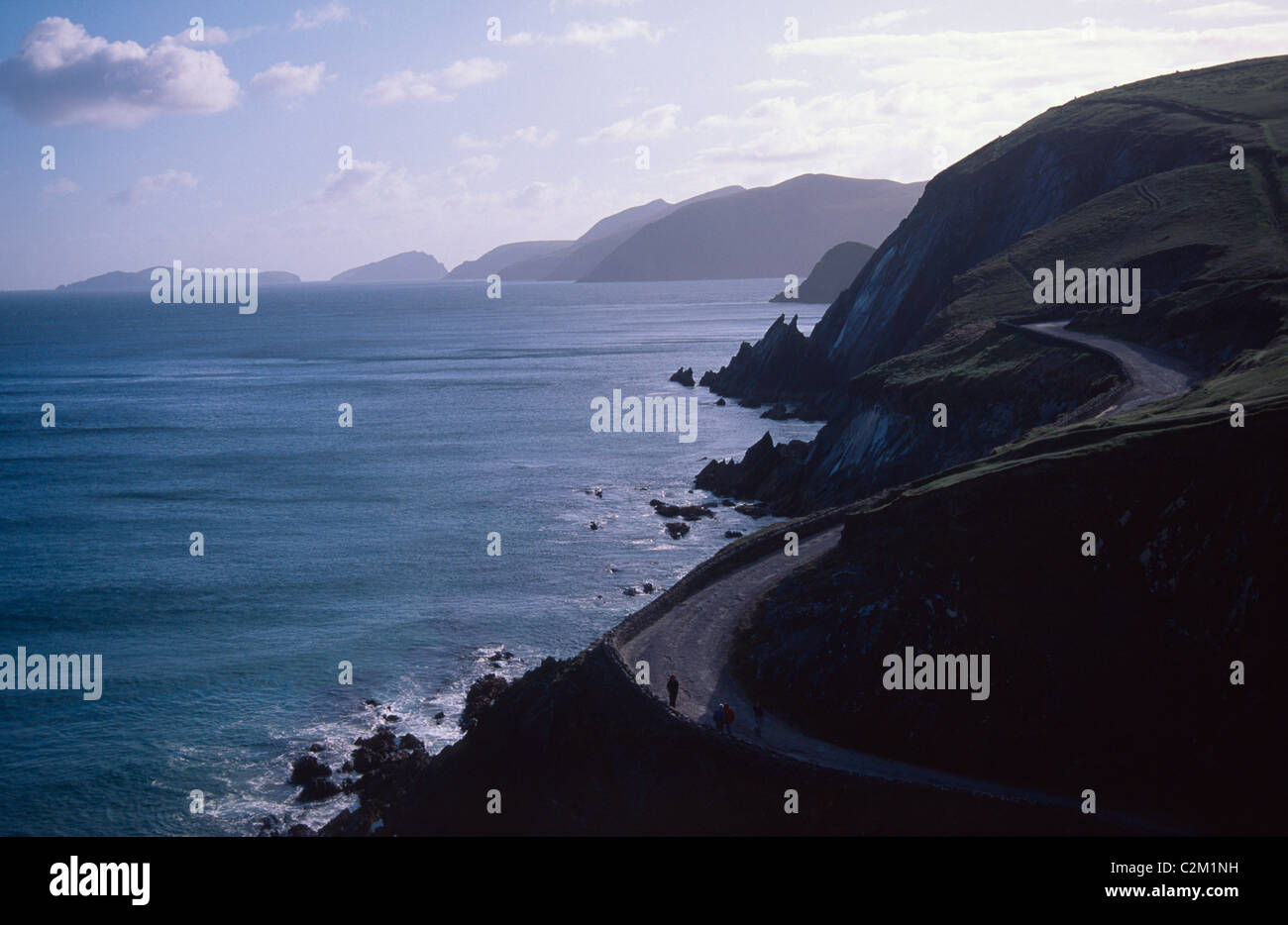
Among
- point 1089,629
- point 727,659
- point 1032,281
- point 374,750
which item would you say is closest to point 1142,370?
point 1089,629

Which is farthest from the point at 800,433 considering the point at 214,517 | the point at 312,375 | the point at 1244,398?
the point at 312,375

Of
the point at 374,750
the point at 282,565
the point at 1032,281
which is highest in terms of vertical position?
the point at 1032,281

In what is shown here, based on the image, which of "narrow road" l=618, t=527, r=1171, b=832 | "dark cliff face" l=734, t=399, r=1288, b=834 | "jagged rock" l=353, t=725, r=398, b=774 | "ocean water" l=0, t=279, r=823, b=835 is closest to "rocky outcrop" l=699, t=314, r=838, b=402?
"ocean water" l=0, t=279, r=823, b=835

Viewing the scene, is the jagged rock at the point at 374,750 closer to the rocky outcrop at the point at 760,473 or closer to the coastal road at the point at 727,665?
the coastal road at the point at 727,665

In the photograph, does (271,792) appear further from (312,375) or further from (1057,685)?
(312,375)

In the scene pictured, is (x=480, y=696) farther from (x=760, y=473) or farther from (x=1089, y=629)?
(x=760, y=473)

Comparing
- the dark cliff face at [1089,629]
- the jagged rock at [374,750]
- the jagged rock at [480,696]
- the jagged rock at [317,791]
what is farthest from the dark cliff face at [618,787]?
the jagged rock at [480,696]

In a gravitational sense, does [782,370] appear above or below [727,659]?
above
